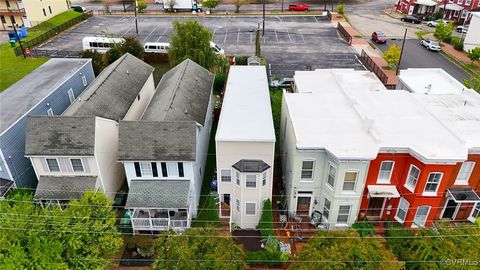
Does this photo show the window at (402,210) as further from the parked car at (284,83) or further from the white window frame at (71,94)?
the white window frame at (71,94)

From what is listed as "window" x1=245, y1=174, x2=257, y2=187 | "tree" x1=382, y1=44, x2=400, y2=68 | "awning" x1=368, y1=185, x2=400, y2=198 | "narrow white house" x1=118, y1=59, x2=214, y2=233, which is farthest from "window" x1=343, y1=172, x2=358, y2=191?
"tree" x1=382, y1=44, x2=400, y2=68

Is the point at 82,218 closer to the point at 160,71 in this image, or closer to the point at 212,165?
the point at 212,165

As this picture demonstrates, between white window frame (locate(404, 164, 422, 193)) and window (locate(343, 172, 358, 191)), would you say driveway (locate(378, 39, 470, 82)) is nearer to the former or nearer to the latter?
white window frame (locate(404, 164, 422, 193))

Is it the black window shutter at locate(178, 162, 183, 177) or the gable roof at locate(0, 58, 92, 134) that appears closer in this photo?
the black window shutter at locate(178, 162, 183, 177)

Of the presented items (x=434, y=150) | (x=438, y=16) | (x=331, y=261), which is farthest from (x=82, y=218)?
(x=438, y=16)

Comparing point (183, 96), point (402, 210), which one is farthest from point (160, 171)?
point (402, 210)
